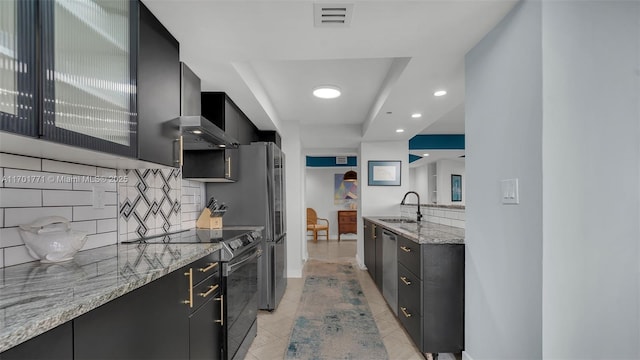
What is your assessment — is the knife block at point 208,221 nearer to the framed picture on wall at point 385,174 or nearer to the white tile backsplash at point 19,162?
the white tile backsplash at point 19,162

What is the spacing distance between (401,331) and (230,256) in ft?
5.71

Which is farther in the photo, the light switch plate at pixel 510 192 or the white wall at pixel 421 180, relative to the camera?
the white wall at pixel 421 180

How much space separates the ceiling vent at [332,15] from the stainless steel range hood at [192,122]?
2.99ft

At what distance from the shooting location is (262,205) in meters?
3.11

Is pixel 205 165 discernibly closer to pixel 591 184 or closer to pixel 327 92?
pixel 327 92

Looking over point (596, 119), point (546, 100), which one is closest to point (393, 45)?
point (546, 100)

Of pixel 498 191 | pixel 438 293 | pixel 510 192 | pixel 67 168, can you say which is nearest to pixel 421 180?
pixel 438 293

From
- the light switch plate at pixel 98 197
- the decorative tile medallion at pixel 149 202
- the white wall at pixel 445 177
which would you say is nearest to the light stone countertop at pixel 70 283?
the light switch plate at pixel 98 197

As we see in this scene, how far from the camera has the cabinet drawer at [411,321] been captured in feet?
7.23

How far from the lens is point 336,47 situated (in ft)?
6.18

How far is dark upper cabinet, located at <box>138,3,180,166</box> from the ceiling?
79mm

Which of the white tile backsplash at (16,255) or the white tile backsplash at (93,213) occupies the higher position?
the white tile backsplash at (93,213)

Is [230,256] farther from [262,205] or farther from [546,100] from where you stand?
[546,100]

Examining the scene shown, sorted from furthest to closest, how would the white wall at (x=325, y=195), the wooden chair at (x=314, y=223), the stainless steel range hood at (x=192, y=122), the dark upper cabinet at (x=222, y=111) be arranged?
the white wall at (x=325, y=195), the wooden chair at (x=314, y=223), the dark upper cabinet at (x=222, y=111), the stainless steel range hood at (x=192, y=122)
